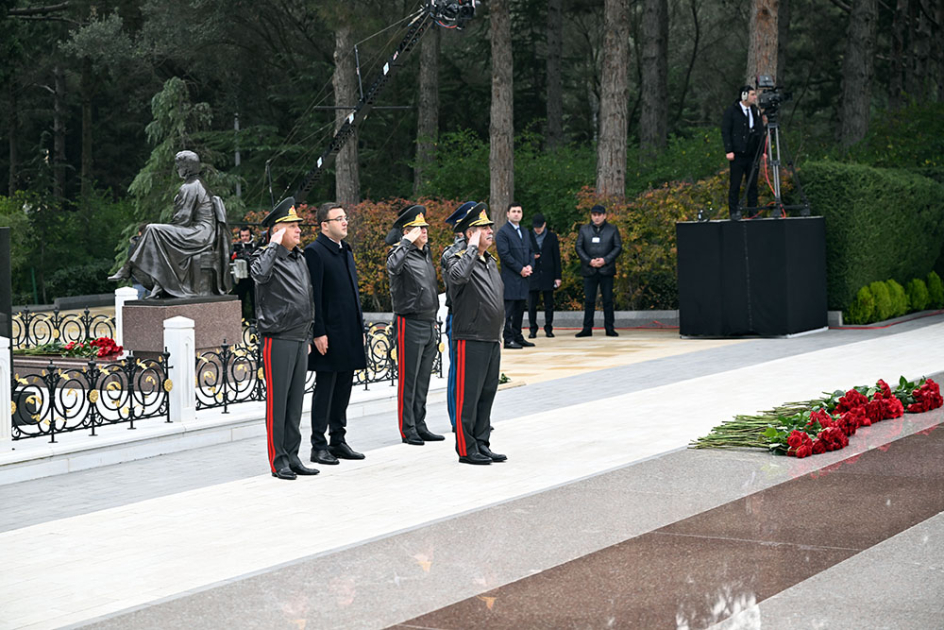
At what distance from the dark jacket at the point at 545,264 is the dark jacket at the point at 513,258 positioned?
36.7 inches

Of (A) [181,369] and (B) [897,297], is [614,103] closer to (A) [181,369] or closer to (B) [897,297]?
(B) [897,297]

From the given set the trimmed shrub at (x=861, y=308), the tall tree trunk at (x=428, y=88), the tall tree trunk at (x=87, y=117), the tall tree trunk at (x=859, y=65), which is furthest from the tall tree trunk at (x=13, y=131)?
the trimmed shrub at (x=861, y=308)

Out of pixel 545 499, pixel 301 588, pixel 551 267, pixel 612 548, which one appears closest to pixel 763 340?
pixel 551 267

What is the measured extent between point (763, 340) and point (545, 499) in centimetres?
1062

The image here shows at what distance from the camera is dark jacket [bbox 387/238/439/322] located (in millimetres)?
10016

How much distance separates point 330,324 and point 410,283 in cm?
107

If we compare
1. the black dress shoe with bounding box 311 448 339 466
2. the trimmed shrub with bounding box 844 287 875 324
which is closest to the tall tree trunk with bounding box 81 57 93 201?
the trimmed shrub with bounding box 844 287 875 324

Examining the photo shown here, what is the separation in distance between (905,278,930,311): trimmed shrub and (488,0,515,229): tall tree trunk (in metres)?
7.80

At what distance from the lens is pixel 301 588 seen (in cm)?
574

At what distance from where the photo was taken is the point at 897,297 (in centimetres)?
2011

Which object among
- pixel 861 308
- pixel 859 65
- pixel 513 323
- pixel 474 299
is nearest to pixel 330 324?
pixel 474 299

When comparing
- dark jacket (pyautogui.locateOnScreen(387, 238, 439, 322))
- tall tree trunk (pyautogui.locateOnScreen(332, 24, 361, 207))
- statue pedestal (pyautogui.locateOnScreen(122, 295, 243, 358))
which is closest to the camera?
dark jacket (pyautogui.locateOnScreen(387, 238, 439, 322))

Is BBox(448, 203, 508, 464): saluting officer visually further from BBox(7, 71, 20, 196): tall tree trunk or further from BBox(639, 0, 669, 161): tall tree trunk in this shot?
BBox(7, 71, 20, 196): tall tree trunk

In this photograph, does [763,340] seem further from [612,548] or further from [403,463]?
[612,548]
